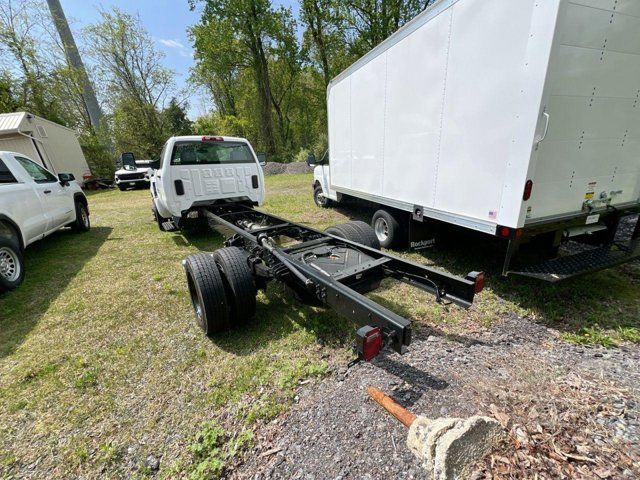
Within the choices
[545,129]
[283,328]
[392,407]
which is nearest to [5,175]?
[283,328]

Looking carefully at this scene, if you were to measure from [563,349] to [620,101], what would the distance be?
2.73 meters

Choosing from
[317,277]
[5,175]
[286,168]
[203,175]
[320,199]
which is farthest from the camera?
[286,168]

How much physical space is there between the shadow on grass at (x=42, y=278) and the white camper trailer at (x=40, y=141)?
27.9 ft

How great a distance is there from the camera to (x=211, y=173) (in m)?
6.03

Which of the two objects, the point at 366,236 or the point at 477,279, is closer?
the point at 477,279

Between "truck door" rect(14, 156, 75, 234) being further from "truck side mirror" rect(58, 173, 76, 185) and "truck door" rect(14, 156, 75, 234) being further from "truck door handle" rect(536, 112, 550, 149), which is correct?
"truck door handle" rect(536, 112, 550, 149)

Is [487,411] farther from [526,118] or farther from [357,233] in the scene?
[526,118]

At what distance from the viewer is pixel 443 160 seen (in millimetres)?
3850

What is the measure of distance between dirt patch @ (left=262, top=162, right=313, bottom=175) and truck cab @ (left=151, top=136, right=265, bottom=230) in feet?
55.0

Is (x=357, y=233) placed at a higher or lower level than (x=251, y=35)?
lower

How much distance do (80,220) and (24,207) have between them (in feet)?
8.74

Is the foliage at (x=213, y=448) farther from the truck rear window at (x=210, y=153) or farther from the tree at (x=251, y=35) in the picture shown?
the tree at (x=251, y=35)

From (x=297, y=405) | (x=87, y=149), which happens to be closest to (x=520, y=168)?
(x=297, y=405)

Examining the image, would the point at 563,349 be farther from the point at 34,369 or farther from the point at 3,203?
the point at 3,203
